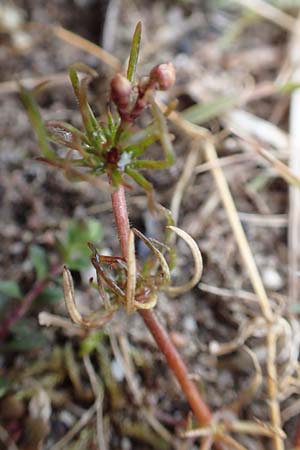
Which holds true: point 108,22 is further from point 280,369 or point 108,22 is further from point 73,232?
point 280,369

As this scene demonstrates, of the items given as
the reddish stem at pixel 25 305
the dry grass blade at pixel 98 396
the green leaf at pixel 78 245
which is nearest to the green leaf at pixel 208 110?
the green leaf at pixel 78 245

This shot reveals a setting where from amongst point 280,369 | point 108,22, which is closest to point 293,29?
point 108,22

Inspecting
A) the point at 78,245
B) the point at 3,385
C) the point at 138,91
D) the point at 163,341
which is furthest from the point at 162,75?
the point at 3,385

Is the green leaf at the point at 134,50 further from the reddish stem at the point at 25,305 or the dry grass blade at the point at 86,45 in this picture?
the dry grass blade at the point at 86,45

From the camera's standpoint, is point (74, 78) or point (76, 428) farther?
point (76, 428)

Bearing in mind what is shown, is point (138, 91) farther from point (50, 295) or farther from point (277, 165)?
point (277, 165)

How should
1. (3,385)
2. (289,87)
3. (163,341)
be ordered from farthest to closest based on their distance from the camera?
(289,87)
(3,385)
(163,341)

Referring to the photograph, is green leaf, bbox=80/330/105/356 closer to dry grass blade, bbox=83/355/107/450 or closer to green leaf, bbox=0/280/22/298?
dry grass blade, bbox=83/355/107/450
